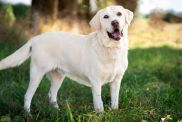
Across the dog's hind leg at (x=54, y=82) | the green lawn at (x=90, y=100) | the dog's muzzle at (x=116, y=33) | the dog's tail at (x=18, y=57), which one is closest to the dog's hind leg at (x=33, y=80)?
the green lawn at (x=90, y=100)

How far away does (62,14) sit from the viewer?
18.2 m

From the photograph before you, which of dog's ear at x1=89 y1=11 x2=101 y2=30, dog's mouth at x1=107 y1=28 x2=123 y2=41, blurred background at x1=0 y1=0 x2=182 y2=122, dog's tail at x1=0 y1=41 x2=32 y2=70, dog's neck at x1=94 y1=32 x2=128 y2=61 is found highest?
dog's ear at x1=89 y1=11 x2=101 y2=30

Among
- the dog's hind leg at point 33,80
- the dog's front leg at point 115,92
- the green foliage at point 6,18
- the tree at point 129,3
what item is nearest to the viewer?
the dog's front leg at point 115,92

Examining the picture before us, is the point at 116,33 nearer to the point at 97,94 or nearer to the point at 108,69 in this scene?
the point at 108,69

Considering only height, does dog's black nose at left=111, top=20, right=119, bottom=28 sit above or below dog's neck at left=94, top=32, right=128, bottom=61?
above

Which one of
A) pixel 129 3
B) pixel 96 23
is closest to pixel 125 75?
pixel 96 23

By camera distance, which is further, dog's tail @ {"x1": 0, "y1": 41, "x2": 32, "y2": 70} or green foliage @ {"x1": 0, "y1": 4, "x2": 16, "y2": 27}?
green foliage @ {"x1": 0, "y1": 4, "x2": 16, "y2": 27}

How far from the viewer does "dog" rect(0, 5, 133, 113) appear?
23.1 feet

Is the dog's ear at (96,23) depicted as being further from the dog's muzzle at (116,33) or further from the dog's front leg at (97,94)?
the dog's front leg at (97,94)

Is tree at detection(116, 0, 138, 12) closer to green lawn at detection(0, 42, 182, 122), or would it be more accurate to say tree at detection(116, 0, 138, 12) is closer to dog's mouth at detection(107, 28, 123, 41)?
green lawn at detection(0, 42, 182, 122)

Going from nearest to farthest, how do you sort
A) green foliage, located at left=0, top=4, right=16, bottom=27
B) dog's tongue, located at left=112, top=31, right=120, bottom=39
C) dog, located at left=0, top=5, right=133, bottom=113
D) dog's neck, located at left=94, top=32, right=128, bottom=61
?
dog's tongue, located at left=112, top=31, right=120, bottom=39 → dog, located at left=0, top=5, right=133, bottom=113 → dog's neck, located at left=94, top=32, right=128, bottom=61 → green foliage, located at left=0, top=4, right=16, bottom=27

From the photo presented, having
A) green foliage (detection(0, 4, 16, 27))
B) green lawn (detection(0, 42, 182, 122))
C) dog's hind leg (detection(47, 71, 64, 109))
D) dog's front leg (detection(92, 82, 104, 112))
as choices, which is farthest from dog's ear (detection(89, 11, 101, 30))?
green foliage (detection(0, 4, 16, 27))

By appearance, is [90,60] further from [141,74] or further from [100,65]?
[141,74]

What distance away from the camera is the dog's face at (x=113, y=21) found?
22.6ft
